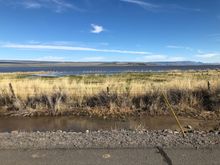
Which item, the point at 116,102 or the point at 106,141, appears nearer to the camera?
the point at 106,141

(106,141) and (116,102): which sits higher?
(106,141)

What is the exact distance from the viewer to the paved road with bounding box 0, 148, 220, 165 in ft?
20.6

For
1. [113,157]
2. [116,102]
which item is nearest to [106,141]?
[113,157]

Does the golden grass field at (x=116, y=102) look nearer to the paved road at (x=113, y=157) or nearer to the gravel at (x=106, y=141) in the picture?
the gravel at (x=106, y=141)

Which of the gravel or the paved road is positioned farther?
the gravel

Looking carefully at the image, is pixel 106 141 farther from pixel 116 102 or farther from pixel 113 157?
pixel 116 102

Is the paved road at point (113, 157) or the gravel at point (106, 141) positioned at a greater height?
the paved road at point (113, 157)

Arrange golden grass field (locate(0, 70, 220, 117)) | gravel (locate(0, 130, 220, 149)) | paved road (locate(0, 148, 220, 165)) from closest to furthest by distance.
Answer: paved road (locate(0, 148, 220, 165))
gravel (locate(0, 130, 220, 149))
golden grass field (locate(0, 70, 220, 117))

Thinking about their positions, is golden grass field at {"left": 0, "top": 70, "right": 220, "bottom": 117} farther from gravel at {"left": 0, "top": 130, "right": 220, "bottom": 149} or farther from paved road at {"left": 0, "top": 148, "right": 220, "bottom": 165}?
paved road at {"left": 0, "top": 148, "right": 220, "bottom": 165}

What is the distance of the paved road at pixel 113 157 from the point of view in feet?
20.6

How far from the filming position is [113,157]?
21.7 feet

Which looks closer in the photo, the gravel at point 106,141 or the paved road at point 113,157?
the paved road at point 113,157

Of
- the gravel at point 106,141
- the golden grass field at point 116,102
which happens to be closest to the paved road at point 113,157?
the gravel at point 106,141

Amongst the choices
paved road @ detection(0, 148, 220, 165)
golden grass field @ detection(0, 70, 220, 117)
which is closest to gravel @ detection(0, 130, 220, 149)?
paved road @ detection(0, 148, 220, 165)
